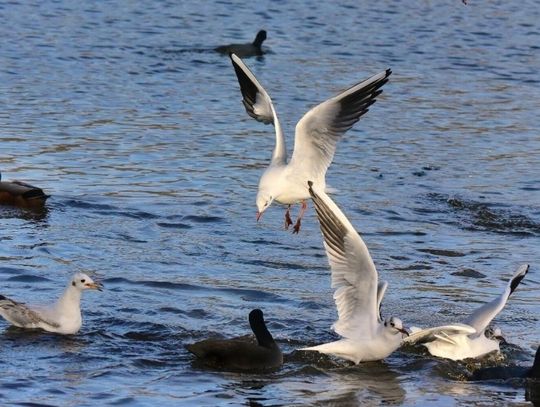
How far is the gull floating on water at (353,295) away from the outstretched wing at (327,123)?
78.9 inches

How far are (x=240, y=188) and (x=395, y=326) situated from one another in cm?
633

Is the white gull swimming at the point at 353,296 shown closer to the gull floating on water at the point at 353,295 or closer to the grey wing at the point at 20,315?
the gull floating on water at the point at 353,295

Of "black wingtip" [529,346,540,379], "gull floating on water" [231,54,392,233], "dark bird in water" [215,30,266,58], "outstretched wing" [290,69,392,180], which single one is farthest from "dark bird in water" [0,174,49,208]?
"dark bird in water" [215,30,266,58]

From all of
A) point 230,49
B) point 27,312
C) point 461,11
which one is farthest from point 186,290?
point 461,11

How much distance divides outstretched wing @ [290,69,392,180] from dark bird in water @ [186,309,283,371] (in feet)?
8.27

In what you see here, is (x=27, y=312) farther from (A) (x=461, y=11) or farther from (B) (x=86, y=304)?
(A) (x=461, y=11)

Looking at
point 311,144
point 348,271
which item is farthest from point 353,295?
point 311,144

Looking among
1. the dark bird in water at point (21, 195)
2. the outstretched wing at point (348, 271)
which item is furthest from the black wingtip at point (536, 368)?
the dark bird in water at point (21, 195)

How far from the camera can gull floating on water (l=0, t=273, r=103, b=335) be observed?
10.8 m

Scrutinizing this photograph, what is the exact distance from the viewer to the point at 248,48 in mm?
25297

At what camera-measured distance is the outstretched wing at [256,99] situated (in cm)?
1266

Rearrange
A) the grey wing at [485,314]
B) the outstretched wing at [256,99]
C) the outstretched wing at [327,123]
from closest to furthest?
the grey wing at [485,314] < the outstretched wing at [327,123] < the outstretched wing at [256,99]

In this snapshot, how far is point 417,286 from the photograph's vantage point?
1262 cm

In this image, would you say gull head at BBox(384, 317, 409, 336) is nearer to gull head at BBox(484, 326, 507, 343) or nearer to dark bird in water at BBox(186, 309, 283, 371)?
dark bird in water at BBox(186, 309, 283, 371)
